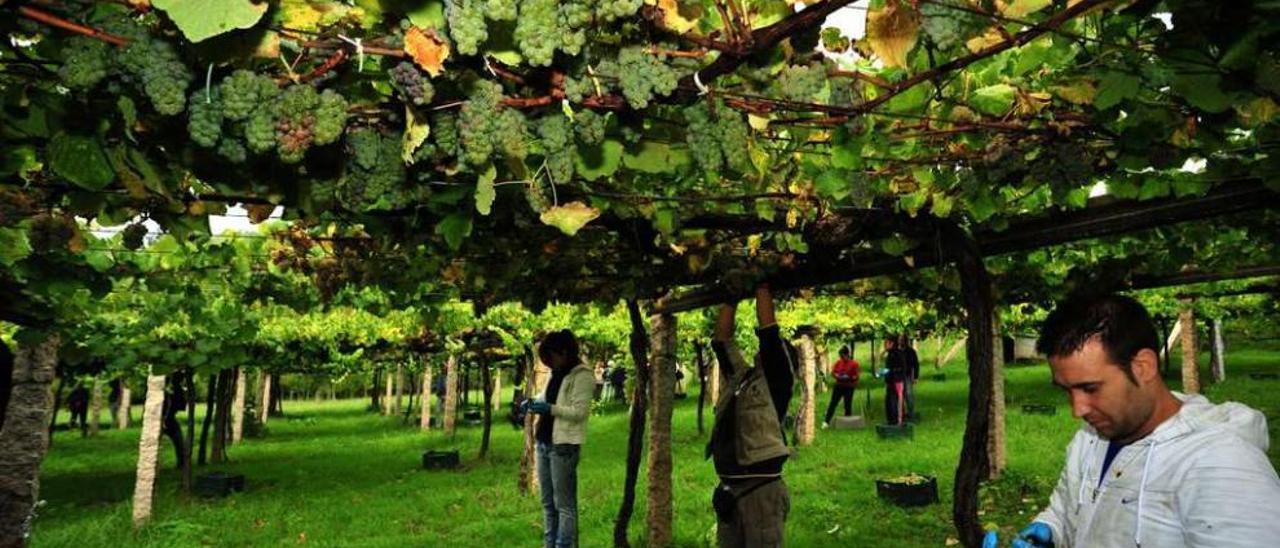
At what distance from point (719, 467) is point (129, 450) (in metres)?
18.5

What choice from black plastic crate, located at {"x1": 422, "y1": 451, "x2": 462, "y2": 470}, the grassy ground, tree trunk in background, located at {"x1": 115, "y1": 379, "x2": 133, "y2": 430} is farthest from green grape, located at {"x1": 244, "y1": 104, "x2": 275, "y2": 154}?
tree trunk in background, located at {"x1": 115, "y1": 379, "x2": 133, "y2": 430}

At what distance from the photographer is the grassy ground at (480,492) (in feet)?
26.8

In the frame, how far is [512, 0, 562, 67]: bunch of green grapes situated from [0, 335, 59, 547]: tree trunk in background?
5.20m

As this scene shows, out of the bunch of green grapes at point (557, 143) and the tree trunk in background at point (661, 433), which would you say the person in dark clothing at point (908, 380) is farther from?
the bunch of green grapes at point (557, 143)

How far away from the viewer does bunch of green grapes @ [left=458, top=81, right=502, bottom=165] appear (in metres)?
1.89

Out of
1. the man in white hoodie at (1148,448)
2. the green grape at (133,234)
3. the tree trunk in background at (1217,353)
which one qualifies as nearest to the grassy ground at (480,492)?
the tree trunk in background at (1217,353)

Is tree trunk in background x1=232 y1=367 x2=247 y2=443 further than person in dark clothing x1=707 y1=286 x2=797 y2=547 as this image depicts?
Yes

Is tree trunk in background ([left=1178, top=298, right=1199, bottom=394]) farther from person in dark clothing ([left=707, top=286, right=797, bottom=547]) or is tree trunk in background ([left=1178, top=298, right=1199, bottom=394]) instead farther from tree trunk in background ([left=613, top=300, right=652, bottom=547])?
person in dark clothing ([left=707, top=286, right=797, bottom=547])

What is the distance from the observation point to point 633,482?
7.25 metres

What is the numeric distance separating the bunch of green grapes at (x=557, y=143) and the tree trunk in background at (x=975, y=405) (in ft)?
7.49

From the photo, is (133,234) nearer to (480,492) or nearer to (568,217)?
(568,217)

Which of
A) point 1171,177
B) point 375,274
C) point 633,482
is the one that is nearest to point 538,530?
point 633,482

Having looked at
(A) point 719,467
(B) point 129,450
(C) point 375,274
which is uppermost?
(C) point 375,274

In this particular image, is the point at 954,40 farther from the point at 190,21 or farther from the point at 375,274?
the point at 375,274
